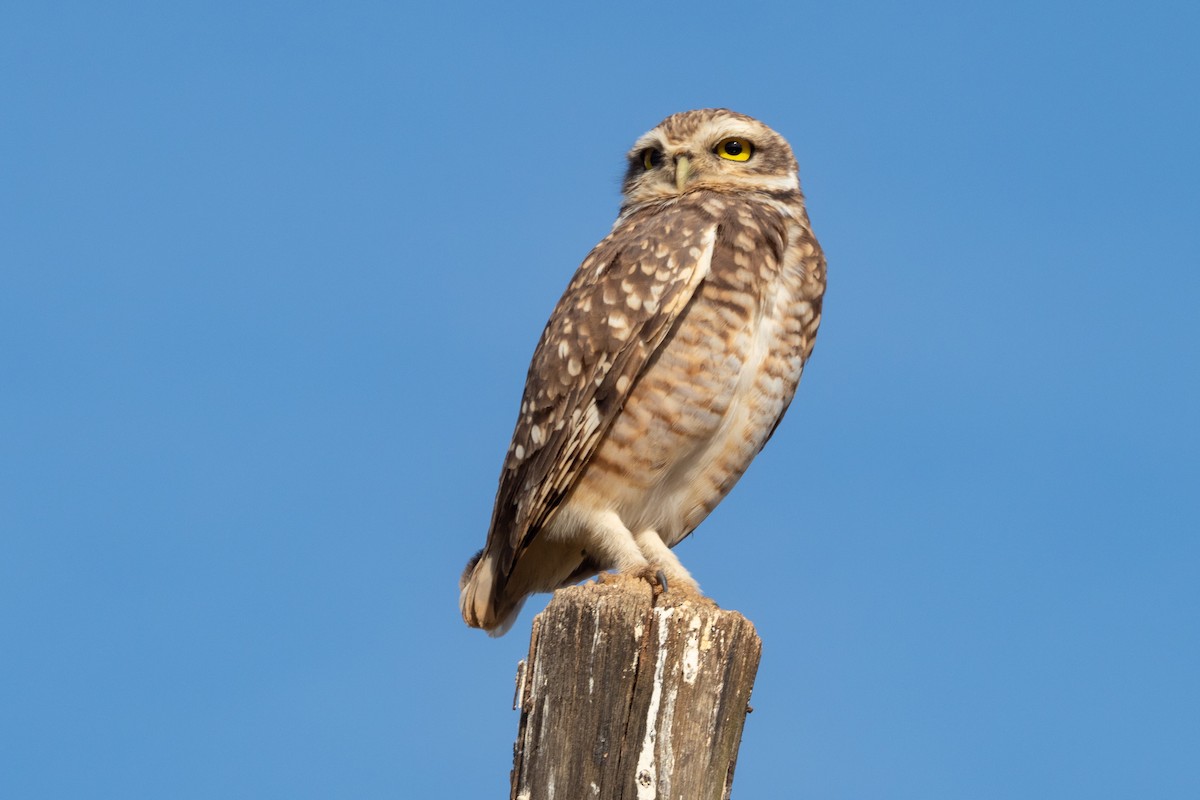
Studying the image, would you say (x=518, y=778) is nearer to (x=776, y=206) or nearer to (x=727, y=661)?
(x=727, y=661)

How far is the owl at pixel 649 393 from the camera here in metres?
5.20

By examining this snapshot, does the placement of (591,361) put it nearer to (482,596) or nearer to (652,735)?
(482,596)

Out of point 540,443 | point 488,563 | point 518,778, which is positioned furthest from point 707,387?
point 518,778

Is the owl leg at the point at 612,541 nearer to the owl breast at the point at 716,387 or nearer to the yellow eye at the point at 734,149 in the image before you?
the owl breast at the point at 716,387

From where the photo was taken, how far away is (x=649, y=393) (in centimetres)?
520

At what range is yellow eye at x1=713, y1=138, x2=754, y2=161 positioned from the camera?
6211 mm

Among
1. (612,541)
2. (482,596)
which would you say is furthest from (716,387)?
(482,596)

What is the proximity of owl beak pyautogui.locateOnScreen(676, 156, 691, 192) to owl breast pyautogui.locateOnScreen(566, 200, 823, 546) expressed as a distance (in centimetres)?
65

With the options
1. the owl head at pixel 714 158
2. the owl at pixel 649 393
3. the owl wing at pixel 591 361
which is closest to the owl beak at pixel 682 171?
the owl head at pixel 714 158

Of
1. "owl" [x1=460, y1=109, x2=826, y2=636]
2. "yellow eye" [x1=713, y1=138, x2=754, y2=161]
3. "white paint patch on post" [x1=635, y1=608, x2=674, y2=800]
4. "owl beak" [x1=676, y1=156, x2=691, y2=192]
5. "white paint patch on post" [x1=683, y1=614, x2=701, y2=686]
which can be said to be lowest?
"white paint patch on post" [x1=635, y1=608, x2=674, y2=800]

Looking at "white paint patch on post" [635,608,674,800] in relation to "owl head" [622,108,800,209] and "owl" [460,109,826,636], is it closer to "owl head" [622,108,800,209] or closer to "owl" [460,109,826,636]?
"owl" [460,109,826,636]

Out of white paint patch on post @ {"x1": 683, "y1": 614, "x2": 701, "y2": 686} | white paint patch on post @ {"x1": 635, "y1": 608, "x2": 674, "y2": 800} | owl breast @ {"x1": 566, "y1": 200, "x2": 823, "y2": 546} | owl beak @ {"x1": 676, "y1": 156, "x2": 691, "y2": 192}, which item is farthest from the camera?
owl beak @ {"x1": 676, "y1": 156, "x2": 691, "y2": 192}

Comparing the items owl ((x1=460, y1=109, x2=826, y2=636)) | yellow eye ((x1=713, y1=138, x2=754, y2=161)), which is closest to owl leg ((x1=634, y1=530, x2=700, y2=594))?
owl ((x1=460, y1=109, x2=826, y2=636))

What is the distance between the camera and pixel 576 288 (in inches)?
221
